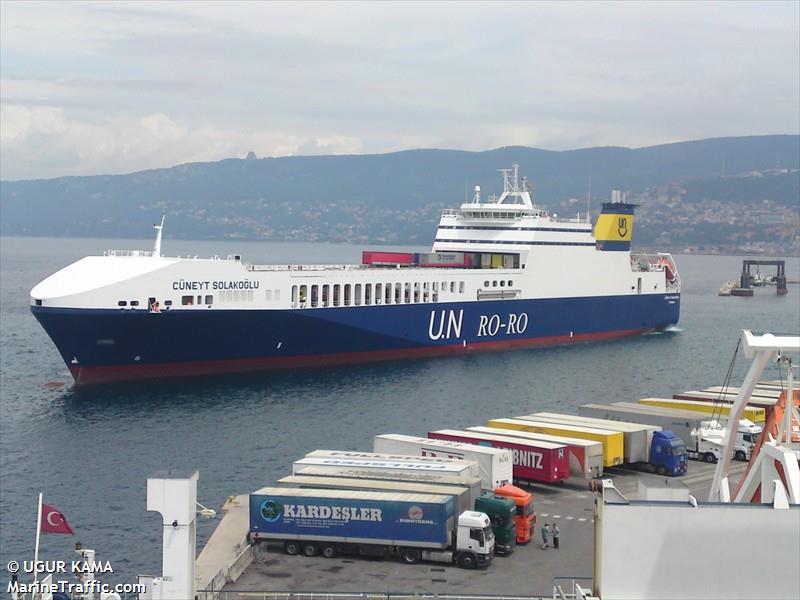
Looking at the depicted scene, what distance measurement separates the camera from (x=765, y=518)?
15055 mm

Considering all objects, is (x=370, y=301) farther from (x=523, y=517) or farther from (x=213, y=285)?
(x=523, y=517)

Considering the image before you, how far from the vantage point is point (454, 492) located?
22562mm

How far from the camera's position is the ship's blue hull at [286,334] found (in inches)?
1641

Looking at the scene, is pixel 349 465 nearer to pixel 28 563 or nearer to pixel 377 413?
pixel 28 563

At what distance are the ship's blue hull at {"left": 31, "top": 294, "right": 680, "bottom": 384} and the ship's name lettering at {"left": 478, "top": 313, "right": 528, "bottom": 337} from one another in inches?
2.1

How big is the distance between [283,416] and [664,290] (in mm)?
39627

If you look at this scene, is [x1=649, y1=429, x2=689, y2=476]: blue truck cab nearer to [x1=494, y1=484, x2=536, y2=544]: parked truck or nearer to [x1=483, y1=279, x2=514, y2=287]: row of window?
[x1=494, y1=484, x2=536, y2=544]: parked truck

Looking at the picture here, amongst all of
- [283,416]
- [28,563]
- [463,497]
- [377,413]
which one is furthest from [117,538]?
[377,413]

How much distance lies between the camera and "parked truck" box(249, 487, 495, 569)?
20859 mm

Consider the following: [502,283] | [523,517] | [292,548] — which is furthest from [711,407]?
[502,283]

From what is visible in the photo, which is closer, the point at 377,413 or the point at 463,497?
the point at 463,497

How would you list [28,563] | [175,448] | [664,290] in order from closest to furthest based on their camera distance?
1. [28,563]
2. [175,448]
3. [664,290]

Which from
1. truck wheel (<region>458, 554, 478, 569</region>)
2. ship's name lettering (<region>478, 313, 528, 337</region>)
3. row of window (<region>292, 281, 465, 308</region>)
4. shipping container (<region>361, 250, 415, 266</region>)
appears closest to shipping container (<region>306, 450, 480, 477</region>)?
truck wheel (<region>458, 554, 478, 569</region>)

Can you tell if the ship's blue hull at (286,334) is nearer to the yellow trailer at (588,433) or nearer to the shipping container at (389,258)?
the shipping container at (389,258)
